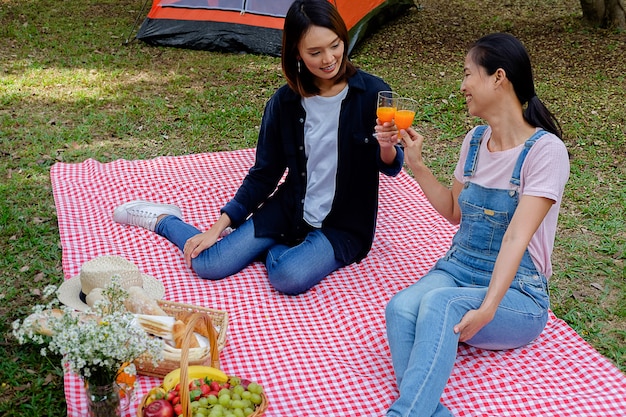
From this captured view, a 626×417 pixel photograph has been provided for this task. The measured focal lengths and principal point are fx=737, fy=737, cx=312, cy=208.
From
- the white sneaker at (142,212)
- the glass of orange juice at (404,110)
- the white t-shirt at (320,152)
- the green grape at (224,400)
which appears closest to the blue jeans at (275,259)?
the white t-shirt at (320,152)

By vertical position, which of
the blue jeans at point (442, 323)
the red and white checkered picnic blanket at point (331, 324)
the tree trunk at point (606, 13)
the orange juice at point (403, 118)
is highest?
the tree trunk at point (606, 13)

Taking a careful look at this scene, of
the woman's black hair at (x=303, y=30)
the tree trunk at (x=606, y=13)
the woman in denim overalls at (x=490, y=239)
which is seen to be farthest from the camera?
the tree trunk at (x=606, y=13)

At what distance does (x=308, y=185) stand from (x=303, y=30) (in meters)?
0.79

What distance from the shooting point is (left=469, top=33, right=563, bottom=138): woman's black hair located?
2816 millimetres

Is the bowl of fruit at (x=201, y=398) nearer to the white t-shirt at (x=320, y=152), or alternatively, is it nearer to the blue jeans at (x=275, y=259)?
the blue jeans at (x=275, y=259)

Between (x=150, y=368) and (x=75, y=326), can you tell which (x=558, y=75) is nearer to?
(x=150, y=368)

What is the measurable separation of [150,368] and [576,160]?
3.76 meters

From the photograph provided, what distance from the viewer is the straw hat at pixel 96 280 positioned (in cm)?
314

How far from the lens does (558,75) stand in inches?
286

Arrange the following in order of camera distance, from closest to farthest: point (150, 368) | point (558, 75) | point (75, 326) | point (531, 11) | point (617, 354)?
point (75, 326) → point (150, 368) → point (617, 354) → point (558, 75) → point (531, 11)

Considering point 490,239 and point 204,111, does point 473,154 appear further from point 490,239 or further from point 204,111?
point 204,111

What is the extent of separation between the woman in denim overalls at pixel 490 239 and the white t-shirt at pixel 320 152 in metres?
0.46

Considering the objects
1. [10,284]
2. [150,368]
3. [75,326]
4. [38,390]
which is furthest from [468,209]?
[10,284]

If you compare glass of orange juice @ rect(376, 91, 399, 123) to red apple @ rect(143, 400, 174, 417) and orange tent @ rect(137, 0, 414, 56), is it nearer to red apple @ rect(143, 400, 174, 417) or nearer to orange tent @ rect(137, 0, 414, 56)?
red apple @ rect(143, 400, 174, 417)
